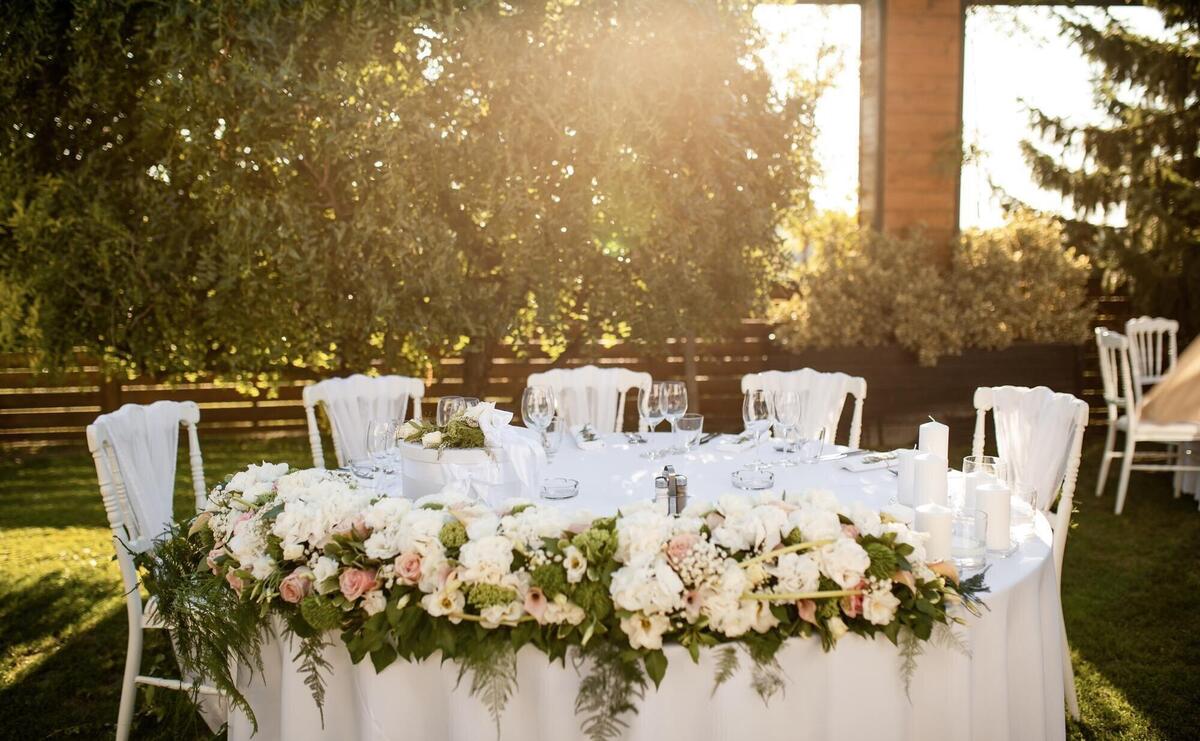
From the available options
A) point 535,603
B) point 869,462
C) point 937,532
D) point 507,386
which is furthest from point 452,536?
point 507,386

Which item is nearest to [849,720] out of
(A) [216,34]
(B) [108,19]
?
(A) [216,34]

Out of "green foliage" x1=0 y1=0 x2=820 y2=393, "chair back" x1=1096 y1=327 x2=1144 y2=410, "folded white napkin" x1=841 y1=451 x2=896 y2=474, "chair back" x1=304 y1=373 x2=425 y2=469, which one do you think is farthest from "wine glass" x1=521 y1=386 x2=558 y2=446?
"chair back" x1=1096 y1=327 x2=1144 y2=410

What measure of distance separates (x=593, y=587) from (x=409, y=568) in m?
0.33

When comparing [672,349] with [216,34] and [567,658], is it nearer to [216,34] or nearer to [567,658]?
[216,34]

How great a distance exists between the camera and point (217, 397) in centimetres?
821

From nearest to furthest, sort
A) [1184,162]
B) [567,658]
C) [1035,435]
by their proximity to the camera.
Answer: [567,658] → [1035,435] → [1184,162]

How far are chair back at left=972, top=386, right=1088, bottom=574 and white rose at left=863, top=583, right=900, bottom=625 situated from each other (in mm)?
1295

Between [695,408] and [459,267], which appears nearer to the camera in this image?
[459,267]

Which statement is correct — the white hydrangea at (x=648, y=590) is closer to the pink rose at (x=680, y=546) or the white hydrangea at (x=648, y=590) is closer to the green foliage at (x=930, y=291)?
the pink rose at (x=680, y=546)

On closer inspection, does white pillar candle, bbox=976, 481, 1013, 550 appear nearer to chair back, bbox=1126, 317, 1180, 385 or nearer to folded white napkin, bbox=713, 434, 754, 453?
folded white napkin, bbox=713, 434, 754, 453

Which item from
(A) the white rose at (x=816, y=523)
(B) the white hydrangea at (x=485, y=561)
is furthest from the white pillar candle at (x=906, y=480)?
(B) the white hydrangea at (x=485, y=561)

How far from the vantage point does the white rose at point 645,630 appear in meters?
1.52

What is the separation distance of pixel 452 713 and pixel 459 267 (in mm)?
3724

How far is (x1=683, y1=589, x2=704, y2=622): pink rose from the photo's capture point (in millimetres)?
1536
